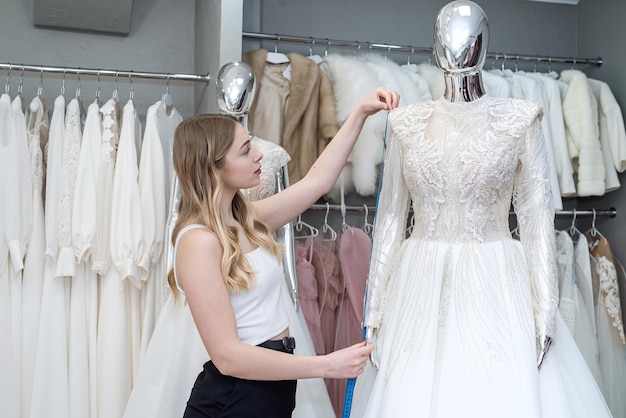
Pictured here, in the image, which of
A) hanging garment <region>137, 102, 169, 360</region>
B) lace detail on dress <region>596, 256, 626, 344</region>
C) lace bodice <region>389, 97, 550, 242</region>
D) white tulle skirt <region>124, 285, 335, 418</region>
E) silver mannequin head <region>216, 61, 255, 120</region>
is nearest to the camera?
lace bodice <region>389, 97, 550, 242</region>

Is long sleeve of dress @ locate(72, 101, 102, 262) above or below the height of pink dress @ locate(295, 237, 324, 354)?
above

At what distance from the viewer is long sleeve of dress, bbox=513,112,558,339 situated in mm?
1805

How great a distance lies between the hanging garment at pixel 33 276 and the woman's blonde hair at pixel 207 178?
1.32 meters

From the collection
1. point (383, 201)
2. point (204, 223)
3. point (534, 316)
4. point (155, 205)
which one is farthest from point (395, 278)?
point (155, 205)

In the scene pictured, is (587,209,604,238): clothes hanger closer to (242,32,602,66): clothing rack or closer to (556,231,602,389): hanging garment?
(556,231,602,389): hanging garment

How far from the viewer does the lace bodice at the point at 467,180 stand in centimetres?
189

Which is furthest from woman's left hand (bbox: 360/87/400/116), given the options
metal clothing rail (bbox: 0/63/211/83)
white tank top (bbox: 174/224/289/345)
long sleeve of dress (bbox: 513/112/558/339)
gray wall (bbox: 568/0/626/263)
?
gray wall (bbox: 568/0/626/263)

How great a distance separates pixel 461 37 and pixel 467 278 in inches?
25.3

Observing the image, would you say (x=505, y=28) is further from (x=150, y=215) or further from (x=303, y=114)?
(x=150, y=215)

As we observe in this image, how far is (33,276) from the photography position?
9.04 ft

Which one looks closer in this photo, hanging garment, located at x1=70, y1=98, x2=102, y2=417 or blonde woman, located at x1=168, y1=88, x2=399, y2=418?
blonde woman, located at x1=168, y1=88, x2=399, y2=418

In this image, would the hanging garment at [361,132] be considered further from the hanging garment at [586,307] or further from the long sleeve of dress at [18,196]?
the long sleeve of dress at [18,196]

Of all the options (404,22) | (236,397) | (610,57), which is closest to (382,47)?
(404,22)

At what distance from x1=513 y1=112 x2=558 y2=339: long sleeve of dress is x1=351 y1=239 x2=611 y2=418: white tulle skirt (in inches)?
1.3
